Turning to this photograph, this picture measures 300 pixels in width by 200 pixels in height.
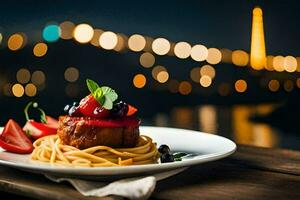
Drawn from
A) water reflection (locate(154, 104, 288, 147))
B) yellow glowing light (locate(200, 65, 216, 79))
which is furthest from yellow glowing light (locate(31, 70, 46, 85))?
water reflection (locate(154, 104, 288, 147))

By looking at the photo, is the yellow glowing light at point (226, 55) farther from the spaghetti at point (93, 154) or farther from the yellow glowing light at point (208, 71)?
the spaghetti at point (93, 154)

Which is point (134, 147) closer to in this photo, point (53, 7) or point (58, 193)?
point (58, 193)

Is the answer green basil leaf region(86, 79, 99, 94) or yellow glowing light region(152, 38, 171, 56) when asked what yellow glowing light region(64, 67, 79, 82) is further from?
green basil leaf region(86, 79, 99, 94)

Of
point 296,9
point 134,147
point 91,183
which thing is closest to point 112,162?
point 134,147

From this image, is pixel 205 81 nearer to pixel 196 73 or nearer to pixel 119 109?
pixel 196 73

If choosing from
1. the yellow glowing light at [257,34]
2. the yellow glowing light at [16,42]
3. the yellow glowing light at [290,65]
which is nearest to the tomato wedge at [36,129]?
the yellow glowing light at [257,34]
